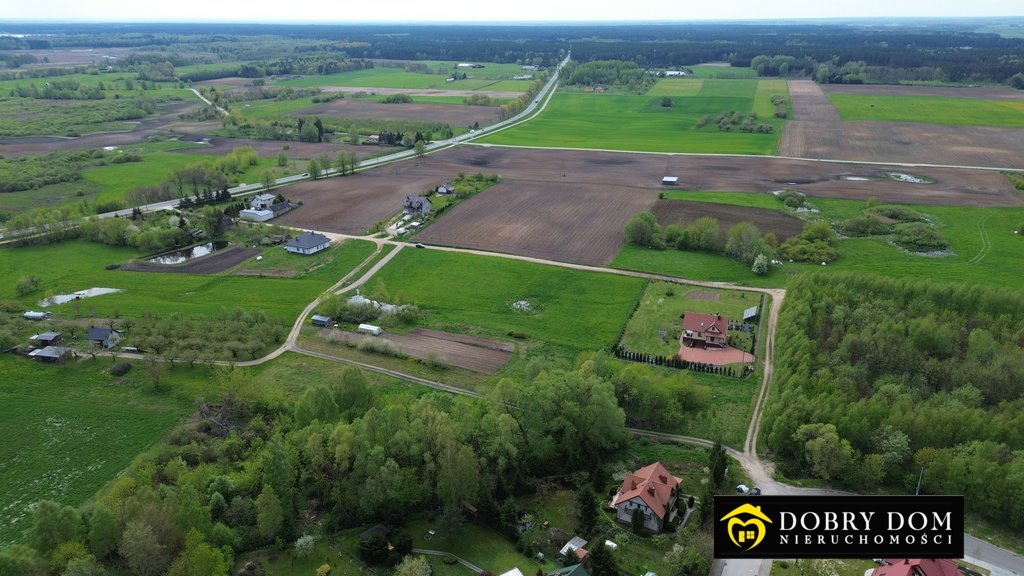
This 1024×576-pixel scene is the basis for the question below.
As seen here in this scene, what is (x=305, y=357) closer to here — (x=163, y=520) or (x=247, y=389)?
(x=247, y=389)

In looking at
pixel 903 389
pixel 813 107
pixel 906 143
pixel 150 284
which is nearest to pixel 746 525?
pixel 903 389

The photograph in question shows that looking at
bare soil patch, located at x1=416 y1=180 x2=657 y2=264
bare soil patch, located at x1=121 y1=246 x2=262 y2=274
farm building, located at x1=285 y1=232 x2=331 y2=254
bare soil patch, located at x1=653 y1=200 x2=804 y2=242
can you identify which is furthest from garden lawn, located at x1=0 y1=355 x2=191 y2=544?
bare soil patch, located at x1=653 y1=200 x2=804 y2=242

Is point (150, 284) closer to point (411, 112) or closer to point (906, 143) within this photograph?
point (411, 112)

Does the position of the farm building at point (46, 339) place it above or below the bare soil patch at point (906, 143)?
below

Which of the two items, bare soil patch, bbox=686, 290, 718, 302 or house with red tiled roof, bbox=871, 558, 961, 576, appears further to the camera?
bare soil patch, bbox=686, 290, 718, 302

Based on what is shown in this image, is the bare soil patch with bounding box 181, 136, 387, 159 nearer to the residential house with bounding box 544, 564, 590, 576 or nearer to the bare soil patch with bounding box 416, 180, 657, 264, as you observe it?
the bare soil patch with bounding box 416, 180, 657, 264

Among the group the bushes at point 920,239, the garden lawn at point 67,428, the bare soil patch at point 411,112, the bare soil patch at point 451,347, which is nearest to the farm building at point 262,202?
the bare soil patch at point 451,347

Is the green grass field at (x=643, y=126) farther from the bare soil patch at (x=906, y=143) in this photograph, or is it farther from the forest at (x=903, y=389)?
the forest at (x=903, y=389)

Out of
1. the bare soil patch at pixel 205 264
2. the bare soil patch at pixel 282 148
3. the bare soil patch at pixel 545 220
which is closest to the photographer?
the bare soil patch at pixel 205 264
